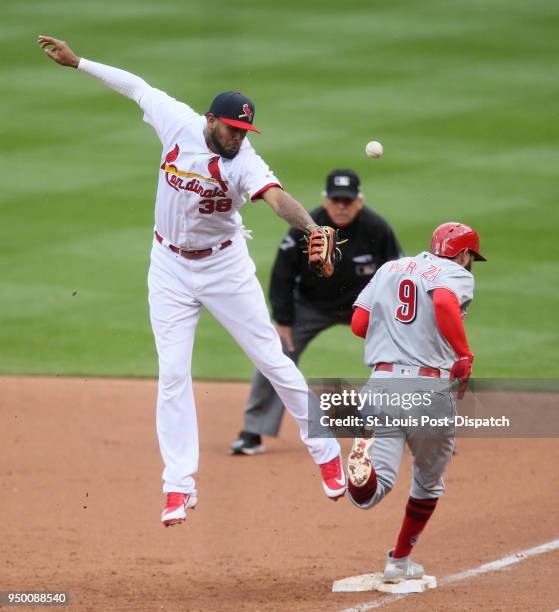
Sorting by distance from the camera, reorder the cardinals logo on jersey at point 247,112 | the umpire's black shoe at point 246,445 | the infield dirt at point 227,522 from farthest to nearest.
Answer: the umpire's black shoe at point 246,445, the infield dirt at point 227,522, the cardinals logo on jersey at point 247,112

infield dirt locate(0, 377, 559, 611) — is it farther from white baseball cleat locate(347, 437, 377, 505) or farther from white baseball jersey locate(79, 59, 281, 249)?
white baseball jersey locate(79, 59, 281, 249)

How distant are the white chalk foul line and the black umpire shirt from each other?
7.79 ft

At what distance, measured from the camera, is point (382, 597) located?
20.2ft

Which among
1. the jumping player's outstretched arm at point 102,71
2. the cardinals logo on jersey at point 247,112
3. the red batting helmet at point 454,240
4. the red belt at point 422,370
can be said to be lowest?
the red belt at point 422,370

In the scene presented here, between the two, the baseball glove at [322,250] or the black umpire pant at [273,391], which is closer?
the baseball glove at [322,250]

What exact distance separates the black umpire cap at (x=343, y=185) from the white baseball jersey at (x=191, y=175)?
6.12ft

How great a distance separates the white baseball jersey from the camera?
19.1 feet

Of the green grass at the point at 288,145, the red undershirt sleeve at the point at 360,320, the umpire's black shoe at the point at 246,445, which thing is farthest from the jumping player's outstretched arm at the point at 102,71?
the green grass at the point at 288,145

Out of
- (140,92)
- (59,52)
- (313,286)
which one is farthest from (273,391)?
(59,52)

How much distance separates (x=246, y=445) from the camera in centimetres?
845

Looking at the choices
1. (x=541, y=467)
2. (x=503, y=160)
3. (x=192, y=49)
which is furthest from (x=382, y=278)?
(x=192, y=49)

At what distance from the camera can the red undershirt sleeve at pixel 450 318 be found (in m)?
5.49

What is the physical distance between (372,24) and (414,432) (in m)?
14.7
